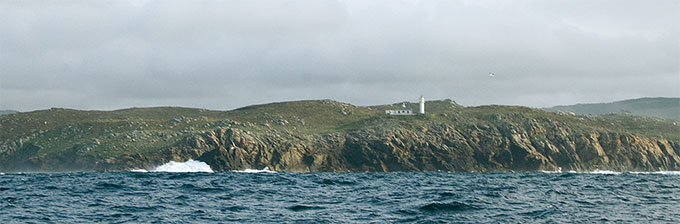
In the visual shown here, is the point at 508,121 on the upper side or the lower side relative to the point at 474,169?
upper

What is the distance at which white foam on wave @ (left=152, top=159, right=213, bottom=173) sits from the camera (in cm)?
12381

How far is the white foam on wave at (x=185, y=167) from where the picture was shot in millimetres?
123806

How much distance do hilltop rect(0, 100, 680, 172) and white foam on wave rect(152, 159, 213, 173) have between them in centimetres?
178

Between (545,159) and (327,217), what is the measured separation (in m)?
117

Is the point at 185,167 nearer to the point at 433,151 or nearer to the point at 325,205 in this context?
the point at 433,151

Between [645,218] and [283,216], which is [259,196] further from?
[645,218]

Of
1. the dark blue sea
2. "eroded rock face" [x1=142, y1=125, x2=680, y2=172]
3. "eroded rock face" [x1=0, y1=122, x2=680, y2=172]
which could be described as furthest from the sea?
"eroded rock face" [x1=0, y1=122, x2=680, y2=172]

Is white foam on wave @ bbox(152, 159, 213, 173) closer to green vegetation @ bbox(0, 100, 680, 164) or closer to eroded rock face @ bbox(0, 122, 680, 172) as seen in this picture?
eroded rock face @ bbox(0, 122, 680, 172)

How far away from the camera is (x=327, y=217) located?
35500 mm

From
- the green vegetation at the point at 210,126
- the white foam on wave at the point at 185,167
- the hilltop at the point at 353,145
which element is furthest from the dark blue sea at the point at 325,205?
the green vegetation at the point at 210,126

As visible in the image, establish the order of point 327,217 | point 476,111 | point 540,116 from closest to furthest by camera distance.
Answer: point 327,217 → point 540,116 → point 476,111

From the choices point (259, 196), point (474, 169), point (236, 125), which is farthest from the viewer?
point (236, 125)

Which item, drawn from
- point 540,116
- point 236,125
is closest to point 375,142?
point 236,125

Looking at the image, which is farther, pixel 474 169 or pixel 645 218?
pixel 474 169
